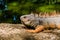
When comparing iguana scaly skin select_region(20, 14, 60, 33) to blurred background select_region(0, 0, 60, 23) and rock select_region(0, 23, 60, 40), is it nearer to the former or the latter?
rock select_region(0, 23, 60, 40)

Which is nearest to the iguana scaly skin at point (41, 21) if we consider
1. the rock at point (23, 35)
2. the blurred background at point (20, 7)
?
the rock at point (23, 35)

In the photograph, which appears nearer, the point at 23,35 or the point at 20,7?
the point at 23,35

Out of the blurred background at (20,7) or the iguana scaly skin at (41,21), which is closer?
the iguana scaly skin at (41,21)

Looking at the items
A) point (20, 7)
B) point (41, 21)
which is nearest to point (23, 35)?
point (41, 21)

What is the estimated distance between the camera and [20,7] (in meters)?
8.16

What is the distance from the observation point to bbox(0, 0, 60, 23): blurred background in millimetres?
7915

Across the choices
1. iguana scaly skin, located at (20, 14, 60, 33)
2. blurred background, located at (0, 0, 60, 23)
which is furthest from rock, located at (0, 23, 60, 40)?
blurred background, located at (0, 0, 60, 23)

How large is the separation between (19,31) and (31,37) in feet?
1.42

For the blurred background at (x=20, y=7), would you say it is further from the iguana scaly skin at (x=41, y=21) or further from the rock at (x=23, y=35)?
the rock at (x=23, y=35)

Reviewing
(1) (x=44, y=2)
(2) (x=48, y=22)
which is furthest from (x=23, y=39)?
(1) (x=44, y=2)

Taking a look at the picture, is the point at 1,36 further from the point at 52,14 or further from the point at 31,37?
the point at 52,14

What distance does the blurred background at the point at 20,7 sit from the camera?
791 cm

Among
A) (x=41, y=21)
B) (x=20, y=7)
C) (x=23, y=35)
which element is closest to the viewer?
(x=23, y=35)

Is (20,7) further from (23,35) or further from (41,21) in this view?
(23,35)
